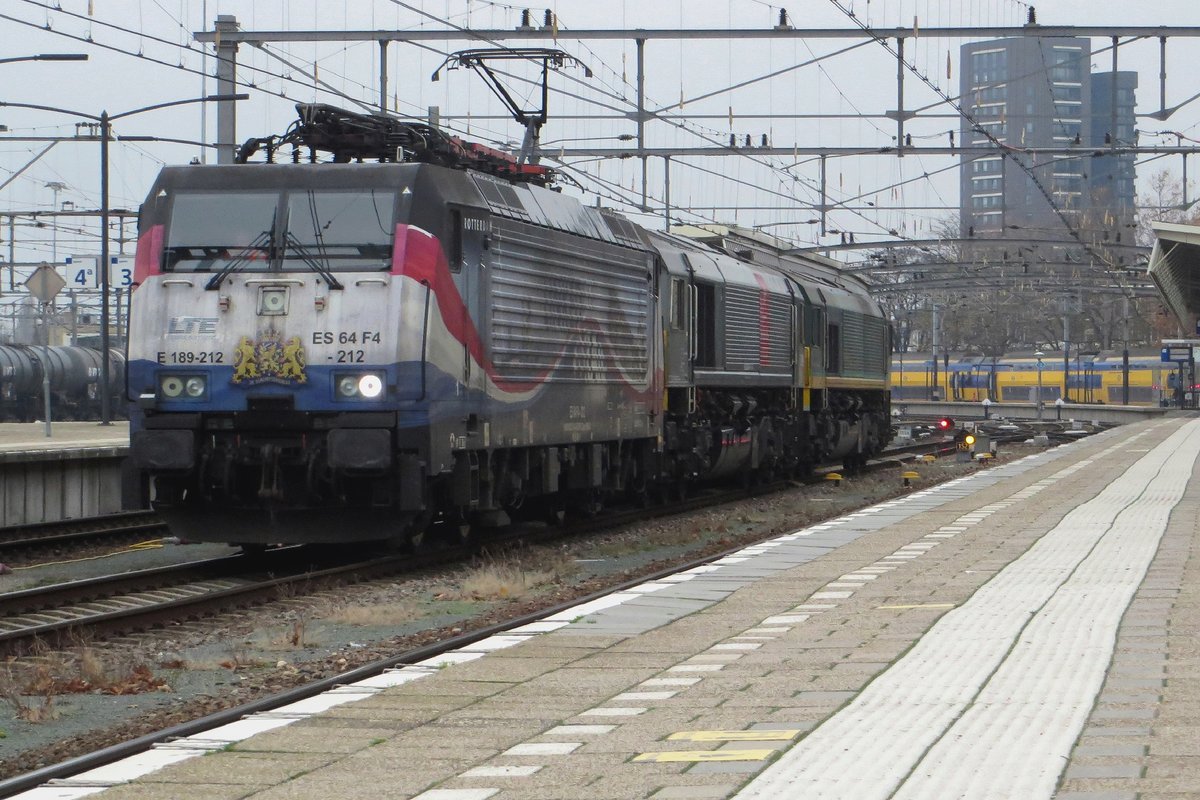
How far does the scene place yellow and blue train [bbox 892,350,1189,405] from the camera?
263 ft

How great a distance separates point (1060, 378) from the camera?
83.8 m

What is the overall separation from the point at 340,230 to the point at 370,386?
139cm

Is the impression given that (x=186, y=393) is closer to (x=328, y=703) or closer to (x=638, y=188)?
(x=328, y=703)

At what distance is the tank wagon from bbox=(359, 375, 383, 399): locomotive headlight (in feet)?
124

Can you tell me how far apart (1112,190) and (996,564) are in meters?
140

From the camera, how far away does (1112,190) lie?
146m

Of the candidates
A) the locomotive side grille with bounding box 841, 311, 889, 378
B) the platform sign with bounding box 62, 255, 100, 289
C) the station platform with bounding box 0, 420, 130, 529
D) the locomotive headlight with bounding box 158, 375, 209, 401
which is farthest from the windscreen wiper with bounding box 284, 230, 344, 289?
the platform sign with bounding box 62, 255, 100, 289

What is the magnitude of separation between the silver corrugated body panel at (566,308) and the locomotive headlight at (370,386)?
5.63 ft

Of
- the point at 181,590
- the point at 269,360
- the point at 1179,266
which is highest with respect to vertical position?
the point at 1179,266

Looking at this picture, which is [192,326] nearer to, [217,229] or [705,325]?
[217,229]

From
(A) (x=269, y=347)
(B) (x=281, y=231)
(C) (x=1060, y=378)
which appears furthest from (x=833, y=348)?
(C) (x=1060, y=378)

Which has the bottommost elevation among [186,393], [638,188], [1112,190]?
[186,393]

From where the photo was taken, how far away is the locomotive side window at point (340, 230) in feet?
45.9

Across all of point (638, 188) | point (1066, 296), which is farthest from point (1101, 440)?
point (1066, 296)
